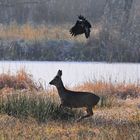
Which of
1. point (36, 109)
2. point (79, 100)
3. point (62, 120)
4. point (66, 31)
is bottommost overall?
point (66, 31)

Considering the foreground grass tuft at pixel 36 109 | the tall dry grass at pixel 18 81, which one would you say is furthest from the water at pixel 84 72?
the foreground grass tuft at pixel 36 109

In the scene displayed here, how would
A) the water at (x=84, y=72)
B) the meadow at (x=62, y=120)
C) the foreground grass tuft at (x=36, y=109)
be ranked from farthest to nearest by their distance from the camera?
1. the water at (x=84, y=72)
2. the foreground grass tuft at (x=36, y=109)
3. the meadow at (x=62, y=120)

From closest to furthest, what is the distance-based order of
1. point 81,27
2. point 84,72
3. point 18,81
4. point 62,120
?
point 81,27
point 62,120
point 18,81
point 84,72

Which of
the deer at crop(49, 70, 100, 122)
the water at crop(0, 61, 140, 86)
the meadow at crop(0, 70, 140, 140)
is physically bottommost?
the water at crop(0, 61, 140, 86)

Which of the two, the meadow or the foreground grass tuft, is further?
the foreground grass tuft

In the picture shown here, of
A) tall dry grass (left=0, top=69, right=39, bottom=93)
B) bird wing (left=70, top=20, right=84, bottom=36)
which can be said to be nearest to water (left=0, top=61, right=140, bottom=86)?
tall dry grass (left=0, top=69, right=39, bottom=93)

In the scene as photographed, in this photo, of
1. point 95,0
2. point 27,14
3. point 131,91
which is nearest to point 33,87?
point 131,91

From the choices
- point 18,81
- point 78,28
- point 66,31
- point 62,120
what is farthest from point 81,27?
point 66,31

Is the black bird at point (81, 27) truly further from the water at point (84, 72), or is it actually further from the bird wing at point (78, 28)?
the water at point (84, 72)

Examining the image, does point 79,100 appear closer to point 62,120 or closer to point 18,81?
point 62,120

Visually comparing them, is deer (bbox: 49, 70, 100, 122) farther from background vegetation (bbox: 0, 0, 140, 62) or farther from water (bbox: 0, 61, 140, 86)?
background vegetation (bbox: 0, 0, 140, 62)

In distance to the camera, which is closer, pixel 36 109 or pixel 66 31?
pixel 36 109

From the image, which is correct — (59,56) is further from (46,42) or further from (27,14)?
(27,14)

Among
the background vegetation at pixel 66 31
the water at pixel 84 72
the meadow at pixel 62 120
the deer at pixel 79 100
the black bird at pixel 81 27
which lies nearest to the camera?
the black bird at pixel 81 27
